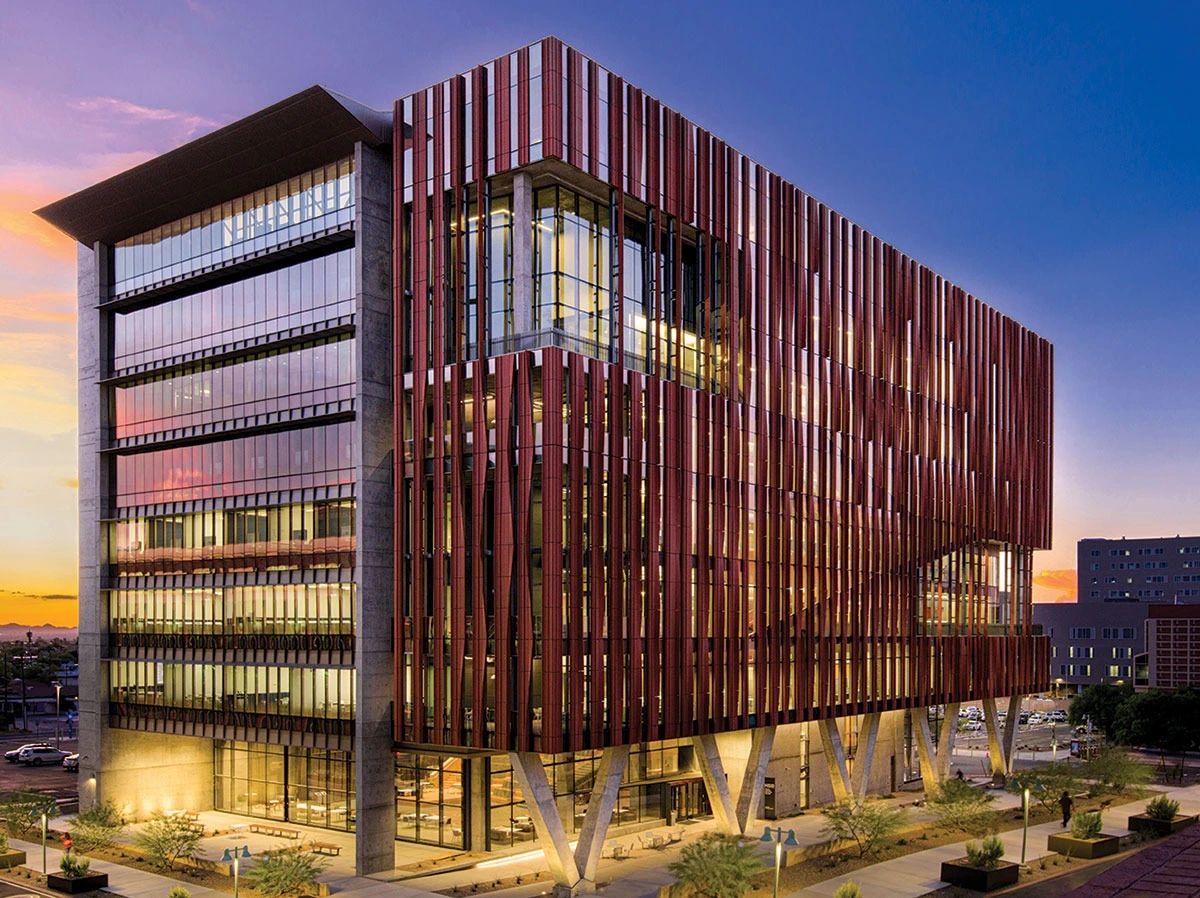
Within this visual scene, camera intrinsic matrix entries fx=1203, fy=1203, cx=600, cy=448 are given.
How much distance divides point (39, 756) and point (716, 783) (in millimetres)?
56501

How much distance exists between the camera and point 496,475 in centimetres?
4516

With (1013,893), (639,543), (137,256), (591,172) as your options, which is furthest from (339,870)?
(137,256)

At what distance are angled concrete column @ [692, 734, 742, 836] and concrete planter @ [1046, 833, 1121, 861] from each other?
1375cm

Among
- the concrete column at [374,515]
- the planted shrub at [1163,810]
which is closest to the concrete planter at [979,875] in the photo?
the planted shrub at [1163,810]

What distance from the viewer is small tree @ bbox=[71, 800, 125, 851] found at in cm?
4934

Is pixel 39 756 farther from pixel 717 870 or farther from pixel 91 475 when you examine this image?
pixel 717 870

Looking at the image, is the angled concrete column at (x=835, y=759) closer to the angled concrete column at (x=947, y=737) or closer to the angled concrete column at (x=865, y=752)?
the angled concrete column at (x=865, y=752)

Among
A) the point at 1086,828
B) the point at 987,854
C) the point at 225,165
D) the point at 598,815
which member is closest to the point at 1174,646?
the point at 1086,828

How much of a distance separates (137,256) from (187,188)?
7125 mm

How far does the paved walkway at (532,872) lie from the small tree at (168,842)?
82 centimetres

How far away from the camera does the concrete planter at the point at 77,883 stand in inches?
1740

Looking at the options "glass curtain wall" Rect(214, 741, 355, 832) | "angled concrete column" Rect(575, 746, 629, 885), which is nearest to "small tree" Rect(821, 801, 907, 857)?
"angled concrete column" Rect(575, 746, 629, 885)

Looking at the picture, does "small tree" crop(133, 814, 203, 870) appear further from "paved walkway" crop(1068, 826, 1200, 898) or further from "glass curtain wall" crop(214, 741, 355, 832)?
"paved walkway" crop(1068, 826, 1200, 898)

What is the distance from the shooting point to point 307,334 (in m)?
52.8
